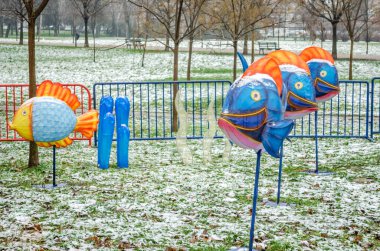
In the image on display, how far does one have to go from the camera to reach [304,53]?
10.4 metres

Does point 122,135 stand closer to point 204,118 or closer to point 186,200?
point 186,200

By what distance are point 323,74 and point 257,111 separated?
402 cm

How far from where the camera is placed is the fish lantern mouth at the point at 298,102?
26.0 ft

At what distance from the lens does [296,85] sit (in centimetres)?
785

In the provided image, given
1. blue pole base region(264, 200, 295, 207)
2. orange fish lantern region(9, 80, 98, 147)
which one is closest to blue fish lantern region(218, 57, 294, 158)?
blue pole base region(264, 200, 295, 207)

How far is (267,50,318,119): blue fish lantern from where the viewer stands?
7.87 meters

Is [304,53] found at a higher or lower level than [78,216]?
higher

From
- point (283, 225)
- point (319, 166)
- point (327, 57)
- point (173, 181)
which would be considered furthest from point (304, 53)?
point (283, 225)

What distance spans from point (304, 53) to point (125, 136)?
3331 millimetres

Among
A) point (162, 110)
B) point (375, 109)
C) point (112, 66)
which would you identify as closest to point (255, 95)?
point (162, 110)

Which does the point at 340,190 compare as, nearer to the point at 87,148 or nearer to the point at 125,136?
the point at 125,136

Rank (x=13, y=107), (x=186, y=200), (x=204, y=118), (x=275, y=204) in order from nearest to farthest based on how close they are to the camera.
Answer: (x=275, y=204)
(x=186, y=200)
(x=204, y=118)
(x=13, y=107)

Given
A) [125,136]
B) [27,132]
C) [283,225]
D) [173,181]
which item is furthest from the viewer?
[125,136]

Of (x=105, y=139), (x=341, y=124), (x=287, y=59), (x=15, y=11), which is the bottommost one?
(x=341, y=124)
